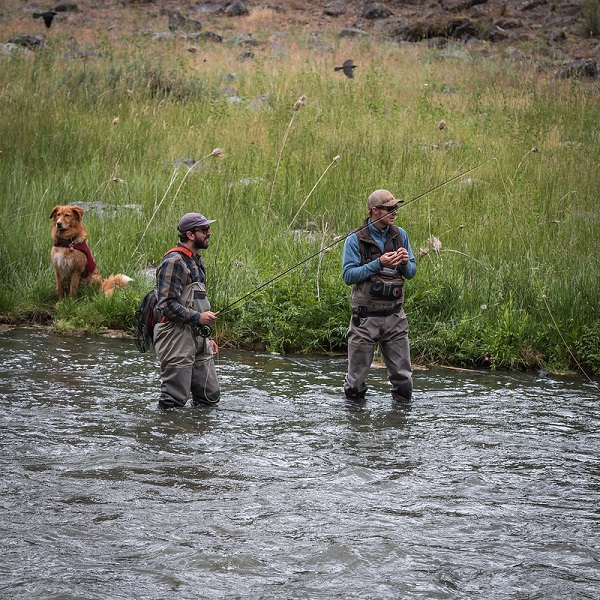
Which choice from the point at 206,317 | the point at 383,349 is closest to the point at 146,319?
the point at 206,317

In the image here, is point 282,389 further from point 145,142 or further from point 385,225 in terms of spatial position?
point 145,142

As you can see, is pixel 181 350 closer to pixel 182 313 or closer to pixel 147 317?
pixel 182 313

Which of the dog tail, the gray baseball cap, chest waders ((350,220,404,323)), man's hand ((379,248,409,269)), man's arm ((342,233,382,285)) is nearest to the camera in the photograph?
the gray baseball cap

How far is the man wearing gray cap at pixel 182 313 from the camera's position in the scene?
7.04 metres

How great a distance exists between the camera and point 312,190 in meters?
10.7

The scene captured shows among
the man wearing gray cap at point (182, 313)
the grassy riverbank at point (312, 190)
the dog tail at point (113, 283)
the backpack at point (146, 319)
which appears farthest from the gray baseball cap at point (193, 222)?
the dog tail at point (113, 283)

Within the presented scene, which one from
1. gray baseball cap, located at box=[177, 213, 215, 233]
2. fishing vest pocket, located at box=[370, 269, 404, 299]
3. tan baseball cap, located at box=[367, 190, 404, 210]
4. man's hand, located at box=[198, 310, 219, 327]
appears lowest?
man's hand, located at box=[198, 310, 219, 327]

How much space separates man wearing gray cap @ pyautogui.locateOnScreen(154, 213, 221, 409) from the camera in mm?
7039

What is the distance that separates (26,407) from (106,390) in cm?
85

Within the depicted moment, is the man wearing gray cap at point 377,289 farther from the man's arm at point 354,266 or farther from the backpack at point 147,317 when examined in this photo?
the backpack at point 147,317

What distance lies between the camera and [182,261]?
712cm

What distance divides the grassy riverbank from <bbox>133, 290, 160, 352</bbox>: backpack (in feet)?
8.59

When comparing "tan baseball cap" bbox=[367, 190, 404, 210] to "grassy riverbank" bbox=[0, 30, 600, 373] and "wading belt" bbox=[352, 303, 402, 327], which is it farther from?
"grassy riverbank" bbox=[0, 30, 600, 373]

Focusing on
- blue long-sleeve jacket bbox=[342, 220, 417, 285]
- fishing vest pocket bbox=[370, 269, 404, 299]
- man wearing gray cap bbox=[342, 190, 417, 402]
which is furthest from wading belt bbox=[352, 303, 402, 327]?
blue long-sleeve jacket bbox=[342, 220, 417, 285]
